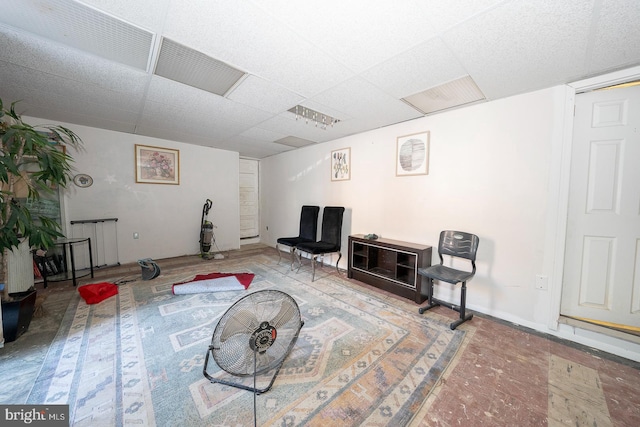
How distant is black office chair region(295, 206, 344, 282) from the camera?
338 cm

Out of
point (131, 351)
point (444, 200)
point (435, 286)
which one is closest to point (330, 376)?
point (131, 351)

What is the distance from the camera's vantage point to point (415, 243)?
298 centimetres

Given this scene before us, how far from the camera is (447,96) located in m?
2.31

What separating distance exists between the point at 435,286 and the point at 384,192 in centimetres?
143

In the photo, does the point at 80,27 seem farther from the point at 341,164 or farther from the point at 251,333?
the point at 341,164

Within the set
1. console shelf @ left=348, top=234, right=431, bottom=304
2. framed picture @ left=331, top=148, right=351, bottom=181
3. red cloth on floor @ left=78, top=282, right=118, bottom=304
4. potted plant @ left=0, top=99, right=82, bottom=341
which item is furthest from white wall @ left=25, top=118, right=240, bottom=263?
console shelf @ left=348, top=234, right=431, bottom=304

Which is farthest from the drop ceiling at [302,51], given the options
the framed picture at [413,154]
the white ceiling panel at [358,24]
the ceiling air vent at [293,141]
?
the ceiling air vent at [293,141]

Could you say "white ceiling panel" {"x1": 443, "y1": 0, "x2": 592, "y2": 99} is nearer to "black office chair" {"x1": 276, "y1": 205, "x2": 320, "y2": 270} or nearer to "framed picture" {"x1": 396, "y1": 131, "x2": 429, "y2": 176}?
"framed picture" {"x1": 396, "y1": 131, "x2": 429, "y2": 176}

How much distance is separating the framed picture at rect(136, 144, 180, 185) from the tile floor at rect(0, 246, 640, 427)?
278cm

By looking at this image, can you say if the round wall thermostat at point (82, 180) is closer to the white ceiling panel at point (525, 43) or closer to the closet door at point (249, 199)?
the closet door at point (249, 199)

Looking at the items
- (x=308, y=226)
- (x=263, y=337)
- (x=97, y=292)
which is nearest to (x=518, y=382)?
(x=263, y=337)

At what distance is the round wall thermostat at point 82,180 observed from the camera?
138 inches

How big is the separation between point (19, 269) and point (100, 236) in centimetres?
137

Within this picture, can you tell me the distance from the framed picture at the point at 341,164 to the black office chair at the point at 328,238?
22.9 inches
